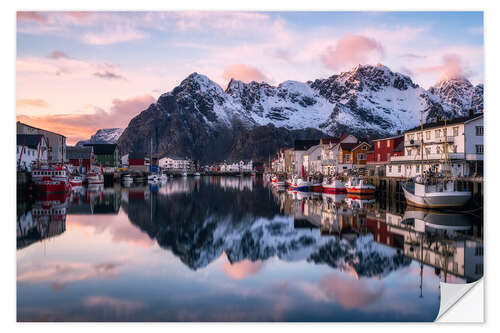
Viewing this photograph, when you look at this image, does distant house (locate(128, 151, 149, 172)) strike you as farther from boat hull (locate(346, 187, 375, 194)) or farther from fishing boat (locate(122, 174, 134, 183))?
boat hull (locate(346, 187, 375, 194))

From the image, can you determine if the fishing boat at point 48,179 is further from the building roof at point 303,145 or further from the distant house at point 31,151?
the building roof at point 303,145

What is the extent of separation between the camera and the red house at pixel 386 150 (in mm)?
50562

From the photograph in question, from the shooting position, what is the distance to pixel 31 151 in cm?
4644

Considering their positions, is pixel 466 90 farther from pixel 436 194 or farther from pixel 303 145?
pixel 436 194

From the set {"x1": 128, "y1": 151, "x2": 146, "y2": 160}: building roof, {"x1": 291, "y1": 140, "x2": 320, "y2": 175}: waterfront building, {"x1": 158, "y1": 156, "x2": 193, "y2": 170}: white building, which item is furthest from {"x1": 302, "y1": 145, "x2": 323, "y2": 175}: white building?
{"x1": 158, "y1": 156, "x2": 193, "y2": 170}: white building

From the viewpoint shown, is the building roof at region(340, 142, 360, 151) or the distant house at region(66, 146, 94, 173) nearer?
the building roof at region(340, 142, 360, 151)

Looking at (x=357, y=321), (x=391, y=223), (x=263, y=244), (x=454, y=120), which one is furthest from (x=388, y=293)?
(x=454, y=120)

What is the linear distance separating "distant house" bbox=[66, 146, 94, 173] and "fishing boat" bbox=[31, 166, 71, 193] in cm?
4213

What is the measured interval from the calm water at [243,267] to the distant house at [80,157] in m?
65.7

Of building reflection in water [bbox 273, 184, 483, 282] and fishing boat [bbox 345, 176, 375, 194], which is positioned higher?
fishing boat [bbox 345, 176, 375, 194]

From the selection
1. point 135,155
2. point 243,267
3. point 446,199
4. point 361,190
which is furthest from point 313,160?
point 243,267

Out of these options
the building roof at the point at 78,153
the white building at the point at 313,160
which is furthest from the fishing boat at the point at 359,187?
the building roof at the point at 78,153

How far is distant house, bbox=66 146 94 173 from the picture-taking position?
88250 millimetres
